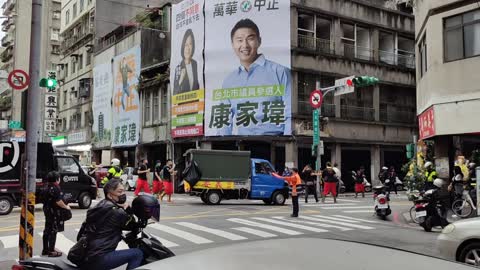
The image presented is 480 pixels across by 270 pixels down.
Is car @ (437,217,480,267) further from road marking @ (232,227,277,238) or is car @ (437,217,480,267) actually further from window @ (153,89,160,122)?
window @ (153,89,160,122)

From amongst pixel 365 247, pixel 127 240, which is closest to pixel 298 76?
pixel 127 240

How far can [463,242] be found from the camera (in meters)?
7.11

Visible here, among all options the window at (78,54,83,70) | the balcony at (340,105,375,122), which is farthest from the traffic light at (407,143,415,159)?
the window at (78,54,83,70)

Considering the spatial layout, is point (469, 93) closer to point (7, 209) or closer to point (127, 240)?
point (127, 240)

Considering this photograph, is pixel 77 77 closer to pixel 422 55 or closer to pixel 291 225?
pixel 422 55

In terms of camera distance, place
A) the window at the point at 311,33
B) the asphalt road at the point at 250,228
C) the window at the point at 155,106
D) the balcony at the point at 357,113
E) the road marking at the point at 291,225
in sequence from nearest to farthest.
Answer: the asphalt road at the point at 250,228 → the road marking at the point at 291,225 → the window at the point at 311,33 → the balcony at the point at 357,113 → the window at the point at 155,106

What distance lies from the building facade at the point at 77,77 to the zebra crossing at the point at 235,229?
34.5 metres

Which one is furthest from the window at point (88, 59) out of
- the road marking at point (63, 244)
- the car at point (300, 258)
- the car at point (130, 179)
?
the car at point (300, 258)

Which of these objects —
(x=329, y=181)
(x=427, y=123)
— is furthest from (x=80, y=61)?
(x=427, y=123)

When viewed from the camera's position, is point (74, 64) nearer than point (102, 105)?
No

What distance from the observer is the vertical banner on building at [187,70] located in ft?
99.2

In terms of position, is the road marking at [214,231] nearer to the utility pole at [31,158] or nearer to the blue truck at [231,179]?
the utility pole at [31,158]

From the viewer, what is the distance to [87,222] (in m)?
5.42

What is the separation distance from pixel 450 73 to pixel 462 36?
1274mm
